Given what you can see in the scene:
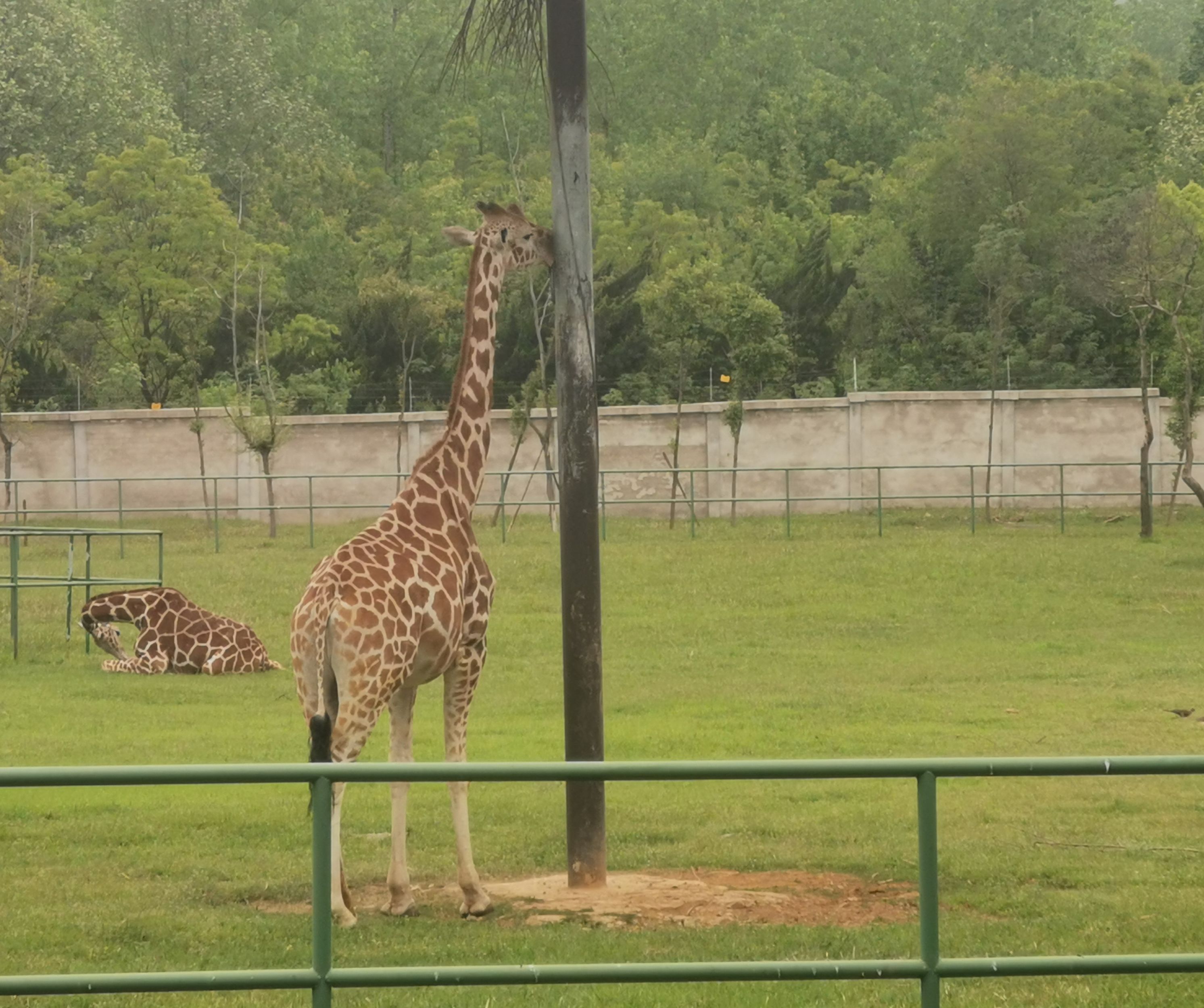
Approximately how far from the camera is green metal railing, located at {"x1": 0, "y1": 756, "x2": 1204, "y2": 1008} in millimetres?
5012

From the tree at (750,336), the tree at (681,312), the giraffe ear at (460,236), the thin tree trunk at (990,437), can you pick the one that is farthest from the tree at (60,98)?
the giraffe ear at (460,236)

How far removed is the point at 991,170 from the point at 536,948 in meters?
43.9

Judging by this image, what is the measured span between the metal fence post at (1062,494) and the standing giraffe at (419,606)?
2056cm

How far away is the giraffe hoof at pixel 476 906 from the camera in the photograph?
29.3ft

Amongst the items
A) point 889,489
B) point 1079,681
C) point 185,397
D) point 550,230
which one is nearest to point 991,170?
point 889,489

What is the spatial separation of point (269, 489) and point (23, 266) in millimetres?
14681

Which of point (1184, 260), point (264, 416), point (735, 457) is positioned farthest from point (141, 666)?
point (1184, 260)

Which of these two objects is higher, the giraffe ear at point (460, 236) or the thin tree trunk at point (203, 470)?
the giraffe ear at point (460, 236)

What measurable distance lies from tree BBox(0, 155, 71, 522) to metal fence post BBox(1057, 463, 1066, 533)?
66.5ft

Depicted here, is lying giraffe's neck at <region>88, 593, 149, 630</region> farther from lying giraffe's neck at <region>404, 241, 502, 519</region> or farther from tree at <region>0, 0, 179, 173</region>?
tree at <region>0, 0, 179, 173</region>

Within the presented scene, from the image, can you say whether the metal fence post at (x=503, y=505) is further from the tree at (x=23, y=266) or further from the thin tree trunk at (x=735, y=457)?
the tree at (x=23, y=266)

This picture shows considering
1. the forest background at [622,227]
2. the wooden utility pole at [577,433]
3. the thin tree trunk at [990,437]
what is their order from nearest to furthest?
the wooden utility pole at [577,433], the thin tree trunk at [990,437], the forest background at [622,227]

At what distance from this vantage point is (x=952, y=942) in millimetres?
7988

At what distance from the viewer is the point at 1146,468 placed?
3044cm
